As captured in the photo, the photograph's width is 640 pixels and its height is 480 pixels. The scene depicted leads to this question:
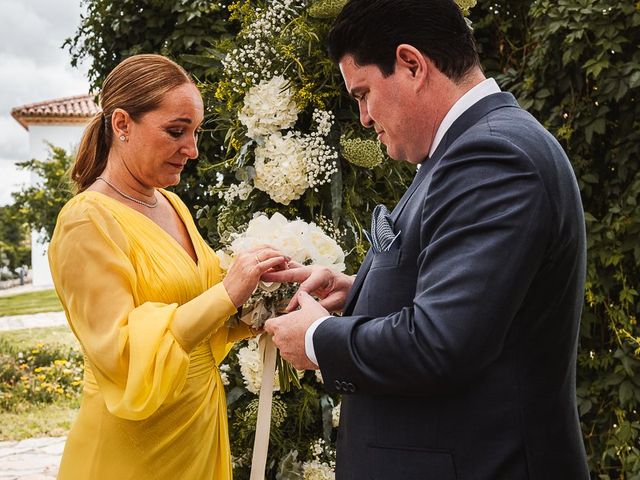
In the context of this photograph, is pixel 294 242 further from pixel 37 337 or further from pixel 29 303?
pixel 29 303

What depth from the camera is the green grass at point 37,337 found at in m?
9.77

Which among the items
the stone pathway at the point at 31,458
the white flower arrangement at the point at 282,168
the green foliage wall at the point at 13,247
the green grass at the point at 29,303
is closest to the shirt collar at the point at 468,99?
the white flower arrangement at the point at 282,168

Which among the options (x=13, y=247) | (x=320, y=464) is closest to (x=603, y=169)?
(x=320, y=464)

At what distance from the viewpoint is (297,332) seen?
148 cm

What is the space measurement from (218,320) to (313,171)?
37.7 inches

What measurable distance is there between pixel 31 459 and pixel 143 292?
4.80 metres

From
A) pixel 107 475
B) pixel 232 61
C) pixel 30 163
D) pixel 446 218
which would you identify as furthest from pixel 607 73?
pixel 30 163

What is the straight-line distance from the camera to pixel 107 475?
2.02m

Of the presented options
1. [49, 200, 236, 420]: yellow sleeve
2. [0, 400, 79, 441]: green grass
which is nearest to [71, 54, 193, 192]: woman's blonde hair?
[49, 200, 236, 420]: yellow sleeve

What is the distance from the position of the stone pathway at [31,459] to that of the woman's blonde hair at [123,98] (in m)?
4.08

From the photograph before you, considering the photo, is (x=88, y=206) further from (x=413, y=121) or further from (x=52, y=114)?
(x=52, y=114)

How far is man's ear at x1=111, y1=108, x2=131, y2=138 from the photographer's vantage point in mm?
2135

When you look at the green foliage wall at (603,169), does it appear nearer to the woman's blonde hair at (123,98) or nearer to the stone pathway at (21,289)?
the woman's blonde hair at (123,98)

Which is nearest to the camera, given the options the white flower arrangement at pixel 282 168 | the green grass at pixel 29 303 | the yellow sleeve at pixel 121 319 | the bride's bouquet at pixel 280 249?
the yellow sleeve at pixel 121 319
